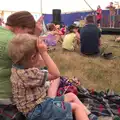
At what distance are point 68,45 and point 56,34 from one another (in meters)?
1.46

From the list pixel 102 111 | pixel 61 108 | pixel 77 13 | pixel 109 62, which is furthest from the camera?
pixel 77 13

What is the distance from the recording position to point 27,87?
1.76 metres

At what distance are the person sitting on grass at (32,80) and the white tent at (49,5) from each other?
10.7m

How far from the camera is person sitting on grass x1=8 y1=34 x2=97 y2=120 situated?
1.70m

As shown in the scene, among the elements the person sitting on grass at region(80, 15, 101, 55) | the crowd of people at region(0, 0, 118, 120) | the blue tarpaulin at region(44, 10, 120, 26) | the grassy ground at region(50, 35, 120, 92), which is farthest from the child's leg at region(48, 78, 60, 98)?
the blue tarpaulin at region(44, 10, 120, 26)

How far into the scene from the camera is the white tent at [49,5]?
12.5 m

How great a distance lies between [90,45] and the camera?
594 cm

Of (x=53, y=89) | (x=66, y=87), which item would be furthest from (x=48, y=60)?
(x=66, y=87)

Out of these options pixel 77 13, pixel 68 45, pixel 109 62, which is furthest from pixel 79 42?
pixel 77 13

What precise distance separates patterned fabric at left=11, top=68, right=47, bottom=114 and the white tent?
10721mm

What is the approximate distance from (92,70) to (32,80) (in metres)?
2.80

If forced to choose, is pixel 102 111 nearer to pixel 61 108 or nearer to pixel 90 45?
pixel 61 108

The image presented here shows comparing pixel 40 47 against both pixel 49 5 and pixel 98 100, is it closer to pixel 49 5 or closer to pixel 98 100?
pixel 98 100

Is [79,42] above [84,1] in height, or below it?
below
